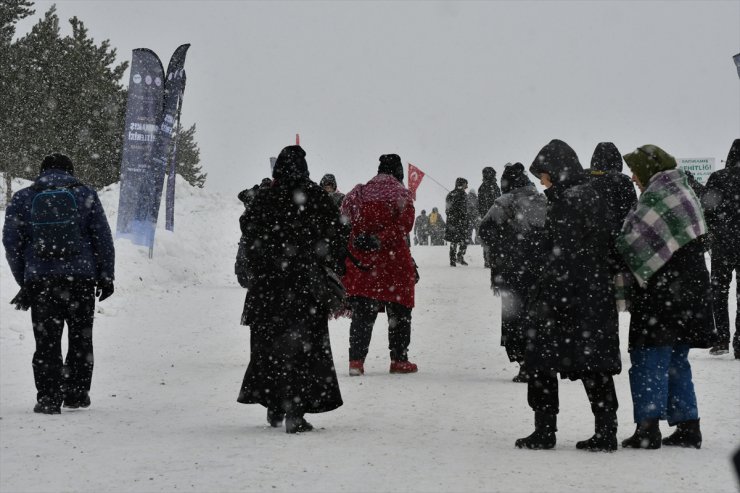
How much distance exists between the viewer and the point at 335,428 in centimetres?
670

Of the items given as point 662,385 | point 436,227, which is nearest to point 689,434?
point 662,385

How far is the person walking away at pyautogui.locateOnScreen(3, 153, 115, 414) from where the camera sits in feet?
24.1

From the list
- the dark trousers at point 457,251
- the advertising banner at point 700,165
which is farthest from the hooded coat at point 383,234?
the advertising banner at point 700,165

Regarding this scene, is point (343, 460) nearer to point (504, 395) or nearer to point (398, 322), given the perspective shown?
point (504, 395)

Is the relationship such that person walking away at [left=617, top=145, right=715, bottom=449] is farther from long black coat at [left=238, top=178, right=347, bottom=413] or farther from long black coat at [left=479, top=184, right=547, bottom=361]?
long black coat at [left=479, top=184, right=547, bottom=361]

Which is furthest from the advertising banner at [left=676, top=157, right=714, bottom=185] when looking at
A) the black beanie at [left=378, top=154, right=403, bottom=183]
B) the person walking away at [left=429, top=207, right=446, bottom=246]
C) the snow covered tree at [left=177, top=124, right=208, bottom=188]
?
the snow covered tree at [left=177, top=124, right=208, bottom=188]

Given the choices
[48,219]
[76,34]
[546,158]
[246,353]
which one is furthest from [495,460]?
[76,34]

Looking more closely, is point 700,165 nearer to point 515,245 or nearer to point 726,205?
point 726,205

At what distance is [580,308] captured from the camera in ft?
18.7

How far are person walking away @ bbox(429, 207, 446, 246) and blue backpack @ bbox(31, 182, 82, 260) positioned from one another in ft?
127

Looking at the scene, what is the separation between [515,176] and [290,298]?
3.19 meters

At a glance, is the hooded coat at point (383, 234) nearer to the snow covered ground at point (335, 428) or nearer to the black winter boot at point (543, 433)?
the snow covered ground at point (335, 428)

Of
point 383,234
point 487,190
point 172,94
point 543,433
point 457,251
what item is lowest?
Answer: point 543,433

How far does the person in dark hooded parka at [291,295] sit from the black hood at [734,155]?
16.9 feet
